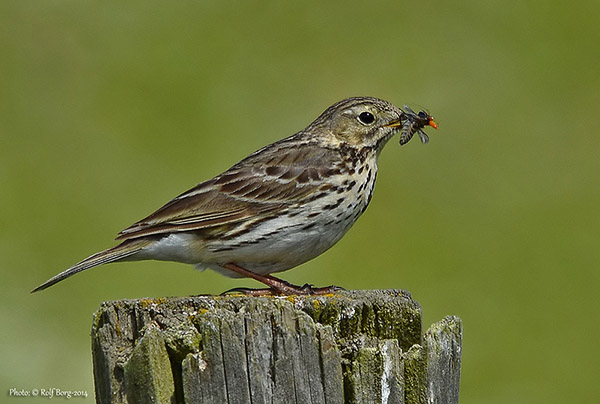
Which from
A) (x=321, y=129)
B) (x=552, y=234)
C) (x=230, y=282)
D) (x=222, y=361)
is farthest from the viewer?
(x=552, y=234)

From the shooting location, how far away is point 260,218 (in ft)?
28.5

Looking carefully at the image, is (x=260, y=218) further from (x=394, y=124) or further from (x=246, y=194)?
(x=394, y=124)

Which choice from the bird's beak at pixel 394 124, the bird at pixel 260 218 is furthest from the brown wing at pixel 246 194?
the bird's beak at pixel 394 124

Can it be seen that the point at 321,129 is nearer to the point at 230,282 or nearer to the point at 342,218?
the point at 342,218

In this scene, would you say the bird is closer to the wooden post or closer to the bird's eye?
the bird's eye

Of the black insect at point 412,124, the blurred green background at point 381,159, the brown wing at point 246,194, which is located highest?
the blurred green background at point 381,159

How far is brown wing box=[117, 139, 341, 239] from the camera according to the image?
8.54 metres

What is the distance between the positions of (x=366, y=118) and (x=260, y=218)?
1.51m

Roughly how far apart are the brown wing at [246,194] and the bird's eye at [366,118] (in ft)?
1.52

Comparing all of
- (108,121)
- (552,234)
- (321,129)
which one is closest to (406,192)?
(552,234)

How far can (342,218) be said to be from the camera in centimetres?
877

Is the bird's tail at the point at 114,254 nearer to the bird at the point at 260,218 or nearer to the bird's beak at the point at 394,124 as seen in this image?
the bird at the point at 260,218

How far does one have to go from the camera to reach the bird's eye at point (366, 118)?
9.66 meters

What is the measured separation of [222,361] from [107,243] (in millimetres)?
8513
